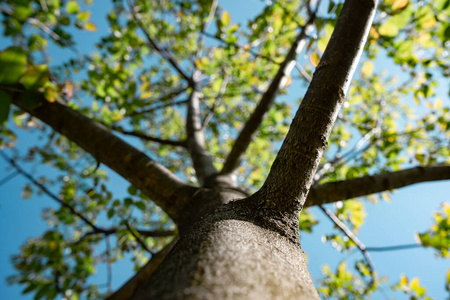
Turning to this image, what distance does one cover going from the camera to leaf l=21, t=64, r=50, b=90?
1.02 meters

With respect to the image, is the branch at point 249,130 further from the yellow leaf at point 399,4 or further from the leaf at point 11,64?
the leaf at point 11,64

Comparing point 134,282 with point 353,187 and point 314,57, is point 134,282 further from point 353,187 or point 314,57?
point 314,57

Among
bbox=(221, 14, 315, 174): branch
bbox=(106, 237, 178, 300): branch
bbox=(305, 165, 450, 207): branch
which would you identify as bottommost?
bbox=(106, 237, 178, 300): branch

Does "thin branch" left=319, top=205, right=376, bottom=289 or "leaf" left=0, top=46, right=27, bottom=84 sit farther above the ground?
"thin branch" left=319, top=205, right=376, bottom=289

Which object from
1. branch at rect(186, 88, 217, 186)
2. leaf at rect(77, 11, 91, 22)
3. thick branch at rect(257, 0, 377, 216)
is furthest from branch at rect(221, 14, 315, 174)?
leaf at rect(77, 11, 91, 22)

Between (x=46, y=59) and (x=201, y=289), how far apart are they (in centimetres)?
491

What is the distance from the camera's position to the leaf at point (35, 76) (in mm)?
1023

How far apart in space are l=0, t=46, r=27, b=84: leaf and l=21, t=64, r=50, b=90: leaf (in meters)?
0.15

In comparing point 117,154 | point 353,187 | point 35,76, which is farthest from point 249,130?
point 35,76

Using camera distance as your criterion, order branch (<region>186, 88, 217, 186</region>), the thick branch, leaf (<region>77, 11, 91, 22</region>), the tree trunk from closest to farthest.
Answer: the tree trunk → the thick branch → branch (<region>186, 88, 217, 186</region>) → leaf (<region>77, 11, 91, 22</region>)

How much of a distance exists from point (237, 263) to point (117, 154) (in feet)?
3.49

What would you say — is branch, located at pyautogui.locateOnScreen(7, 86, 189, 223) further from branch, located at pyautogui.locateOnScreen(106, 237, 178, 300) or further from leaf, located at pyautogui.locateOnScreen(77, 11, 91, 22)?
leaf, located at pyautogui.locateOnScreen(77, 11, 91, 22)

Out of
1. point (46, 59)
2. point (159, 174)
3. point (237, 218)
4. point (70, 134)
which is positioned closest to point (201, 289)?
point (237, 218)

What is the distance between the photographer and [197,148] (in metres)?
2.11
